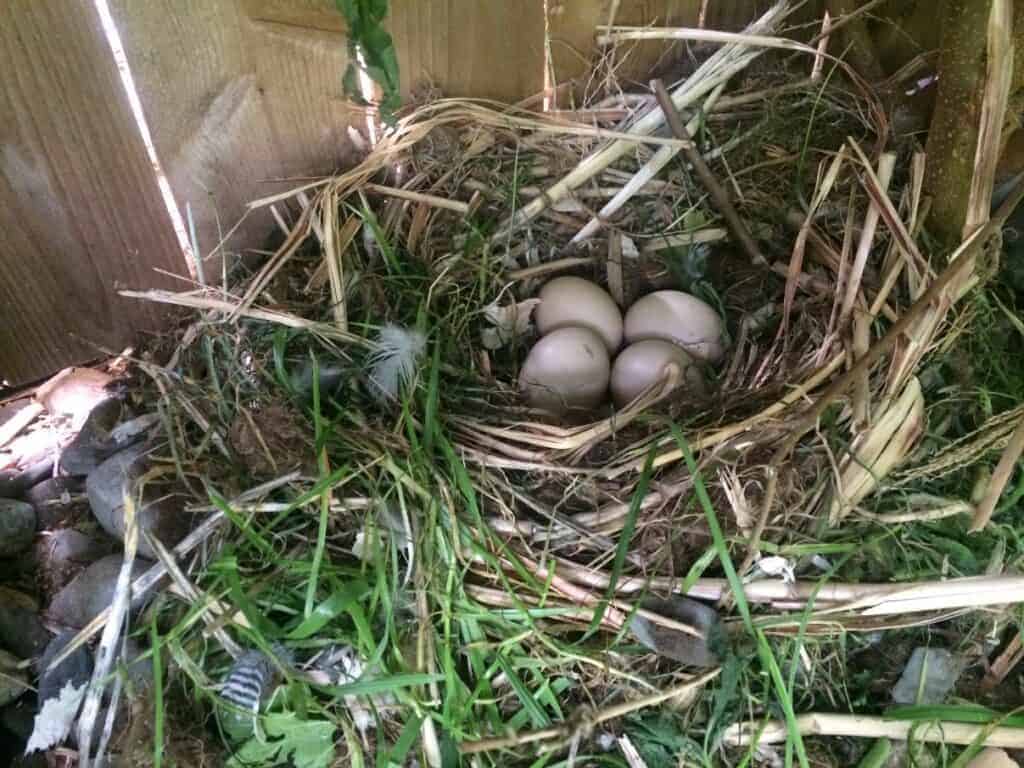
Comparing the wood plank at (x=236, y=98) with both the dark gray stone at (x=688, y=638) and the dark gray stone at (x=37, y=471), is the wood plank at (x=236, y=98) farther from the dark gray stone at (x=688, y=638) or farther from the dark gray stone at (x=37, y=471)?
the dark gray stone at (x=688, y=638)

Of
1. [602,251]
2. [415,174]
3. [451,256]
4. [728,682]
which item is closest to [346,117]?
[415,174]

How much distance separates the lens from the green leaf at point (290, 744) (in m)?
0.90

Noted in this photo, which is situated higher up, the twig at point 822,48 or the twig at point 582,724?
the twig at point 822,48

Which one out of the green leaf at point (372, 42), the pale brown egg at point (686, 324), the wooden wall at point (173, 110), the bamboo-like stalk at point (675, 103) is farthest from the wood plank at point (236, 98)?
the pale brown egg at point (686, 324)

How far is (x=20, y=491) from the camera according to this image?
1155 mm

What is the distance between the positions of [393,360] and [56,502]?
1.72 feet

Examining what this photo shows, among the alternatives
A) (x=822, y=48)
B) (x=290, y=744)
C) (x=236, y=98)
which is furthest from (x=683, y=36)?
(x=290, y=744)

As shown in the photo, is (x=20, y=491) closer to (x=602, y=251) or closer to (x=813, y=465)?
(x=602, y=251)

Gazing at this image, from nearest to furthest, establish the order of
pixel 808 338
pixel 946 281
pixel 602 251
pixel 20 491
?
pixel 946 281
pixel 808 338
pixel 20 491
pixel 602 251

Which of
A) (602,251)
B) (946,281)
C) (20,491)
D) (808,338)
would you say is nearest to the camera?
(946,281)

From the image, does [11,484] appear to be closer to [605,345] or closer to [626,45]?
[605,345]

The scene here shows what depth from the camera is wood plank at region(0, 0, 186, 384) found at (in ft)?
3.39

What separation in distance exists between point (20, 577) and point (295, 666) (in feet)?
1.43

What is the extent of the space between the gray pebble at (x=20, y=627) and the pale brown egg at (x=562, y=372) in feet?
2.24
